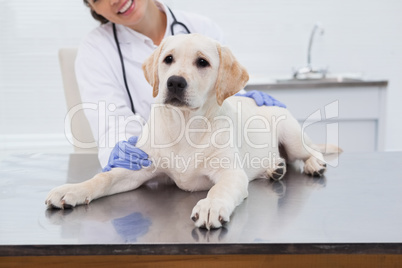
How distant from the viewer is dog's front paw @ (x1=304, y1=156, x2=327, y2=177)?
142cm

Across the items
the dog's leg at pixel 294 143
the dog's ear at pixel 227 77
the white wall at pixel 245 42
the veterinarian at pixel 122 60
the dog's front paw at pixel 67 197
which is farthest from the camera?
the white wall at pixel 245 42

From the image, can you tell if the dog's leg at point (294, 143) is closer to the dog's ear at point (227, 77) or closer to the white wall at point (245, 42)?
the dog's ear at point (227, 77)

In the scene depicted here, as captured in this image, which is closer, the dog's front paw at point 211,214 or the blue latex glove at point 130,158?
the dog's front paw at point 211,214

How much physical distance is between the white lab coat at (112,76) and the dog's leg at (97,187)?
1.53ft

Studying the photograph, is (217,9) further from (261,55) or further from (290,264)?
(290,264)

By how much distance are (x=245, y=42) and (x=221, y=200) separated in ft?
9.60

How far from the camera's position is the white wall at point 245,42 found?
3705mm

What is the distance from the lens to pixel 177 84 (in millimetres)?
1143

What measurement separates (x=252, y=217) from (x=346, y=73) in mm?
3037

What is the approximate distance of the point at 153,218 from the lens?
3.32ft

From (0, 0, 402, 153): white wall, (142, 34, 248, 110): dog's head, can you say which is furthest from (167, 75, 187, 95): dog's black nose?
(0, 0, 402, 153): white wall

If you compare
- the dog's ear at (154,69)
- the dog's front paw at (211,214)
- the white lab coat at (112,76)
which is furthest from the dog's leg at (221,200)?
the white lab coat at (112,76)

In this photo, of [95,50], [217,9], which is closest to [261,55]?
[217,9]

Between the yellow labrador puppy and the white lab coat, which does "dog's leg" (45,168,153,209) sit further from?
the white lab coat
